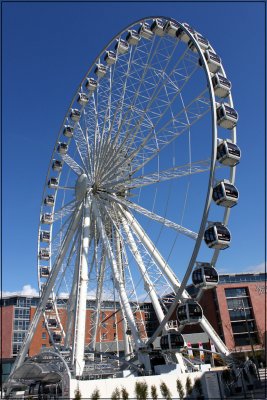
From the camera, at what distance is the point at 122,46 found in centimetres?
3281

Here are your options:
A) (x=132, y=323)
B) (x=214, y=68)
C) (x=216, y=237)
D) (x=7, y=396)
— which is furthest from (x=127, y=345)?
(x=214, y=68)

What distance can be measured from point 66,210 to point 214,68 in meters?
17.5

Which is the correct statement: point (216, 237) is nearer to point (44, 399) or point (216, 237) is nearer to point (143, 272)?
point (143, 272)

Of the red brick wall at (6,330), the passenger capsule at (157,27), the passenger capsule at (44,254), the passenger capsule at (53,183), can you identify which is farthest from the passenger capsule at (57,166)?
the red brick wall at (6,330)

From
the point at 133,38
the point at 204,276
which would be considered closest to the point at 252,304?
the point at 133,38

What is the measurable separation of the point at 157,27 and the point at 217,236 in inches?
646

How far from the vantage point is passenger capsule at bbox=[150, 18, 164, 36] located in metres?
28.5

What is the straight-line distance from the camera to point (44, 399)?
21.5 meters

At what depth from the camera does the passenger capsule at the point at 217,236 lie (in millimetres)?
20270

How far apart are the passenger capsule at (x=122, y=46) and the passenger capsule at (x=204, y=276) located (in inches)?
785

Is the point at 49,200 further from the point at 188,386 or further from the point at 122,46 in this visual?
the point at 188,386

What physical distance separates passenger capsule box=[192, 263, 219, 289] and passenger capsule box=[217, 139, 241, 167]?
562 cm

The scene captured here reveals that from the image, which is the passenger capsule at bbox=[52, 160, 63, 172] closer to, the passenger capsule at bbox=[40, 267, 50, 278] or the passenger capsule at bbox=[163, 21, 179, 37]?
the passenger capsule at bbox=[40, 267, 50, 278]

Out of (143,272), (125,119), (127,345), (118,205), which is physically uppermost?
(125,119)
